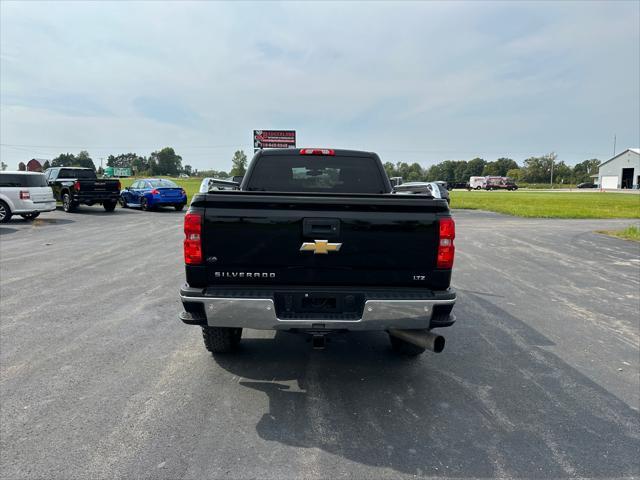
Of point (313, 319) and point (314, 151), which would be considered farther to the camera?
point (314, 151)

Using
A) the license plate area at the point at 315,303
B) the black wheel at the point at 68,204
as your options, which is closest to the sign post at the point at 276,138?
Result: the black wheel at the point at 68,204

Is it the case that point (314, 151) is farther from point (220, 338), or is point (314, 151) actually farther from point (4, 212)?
point (4, 212)

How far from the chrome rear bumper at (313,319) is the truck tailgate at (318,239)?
0.63 feet

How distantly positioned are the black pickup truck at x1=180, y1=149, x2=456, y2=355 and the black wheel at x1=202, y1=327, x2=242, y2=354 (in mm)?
697

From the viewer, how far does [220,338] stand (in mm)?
4043

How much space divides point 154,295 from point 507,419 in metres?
5.08

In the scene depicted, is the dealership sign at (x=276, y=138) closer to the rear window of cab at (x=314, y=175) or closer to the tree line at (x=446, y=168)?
the rear window of cab at (x=314, y=175)

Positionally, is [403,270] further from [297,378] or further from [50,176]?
[50,176]

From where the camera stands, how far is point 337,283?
3.29 m

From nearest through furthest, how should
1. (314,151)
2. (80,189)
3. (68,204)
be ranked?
1. (314,151)
2. (80,189)
3. (68,204)

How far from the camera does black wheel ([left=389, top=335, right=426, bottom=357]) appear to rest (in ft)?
13.8

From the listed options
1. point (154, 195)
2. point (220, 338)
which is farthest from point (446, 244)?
point (154, 195)

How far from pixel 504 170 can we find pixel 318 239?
569ft

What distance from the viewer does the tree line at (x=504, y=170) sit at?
136m
